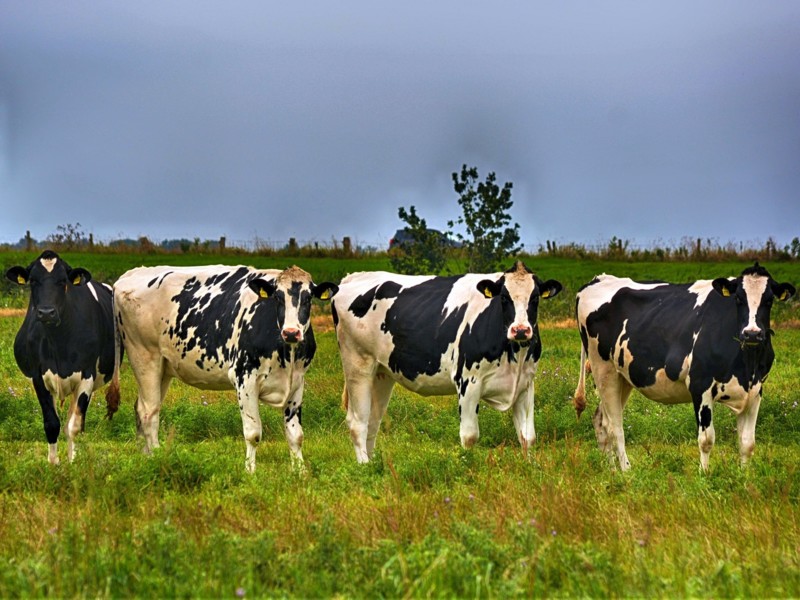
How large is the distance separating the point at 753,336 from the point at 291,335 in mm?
5016

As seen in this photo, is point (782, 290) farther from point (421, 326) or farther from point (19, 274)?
point (19, 274)

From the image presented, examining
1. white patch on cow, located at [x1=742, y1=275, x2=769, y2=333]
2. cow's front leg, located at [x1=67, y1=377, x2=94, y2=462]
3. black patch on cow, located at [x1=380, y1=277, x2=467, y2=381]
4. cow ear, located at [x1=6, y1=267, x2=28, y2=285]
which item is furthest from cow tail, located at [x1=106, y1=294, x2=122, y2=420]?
white patch on cow, located at [x1=742, y1=275, x2=769, y2=333]

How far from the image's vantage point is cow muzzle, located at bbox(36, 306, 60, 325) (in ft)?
41.3

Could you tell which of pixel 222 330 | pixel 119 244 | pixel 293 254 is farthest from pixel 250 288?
pixel 119 244

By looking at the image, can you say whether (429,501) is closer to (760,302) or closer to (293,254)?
(760,302)

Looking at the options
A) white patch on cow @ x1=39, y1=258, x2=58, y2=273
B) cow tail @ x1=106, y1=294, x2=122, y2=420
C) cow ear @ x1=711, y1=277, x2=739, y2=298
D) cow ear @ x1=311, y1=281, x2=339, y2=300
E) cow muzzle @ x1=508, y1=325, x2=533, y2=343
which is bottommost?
cow tail @ x1=106, y1=294, x2=122, y2=420

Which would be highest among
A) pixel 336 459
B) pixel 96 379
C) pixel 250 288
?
pixel 250 288

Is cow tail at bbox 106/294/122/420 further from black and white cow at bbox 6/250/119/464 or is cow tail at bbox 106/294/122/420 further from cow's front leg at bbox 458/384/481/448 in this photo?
cow's front leg at bbox 458/384/481/448

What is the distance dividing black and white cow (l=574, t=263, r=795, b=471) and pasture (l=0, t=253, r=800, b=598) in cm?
67

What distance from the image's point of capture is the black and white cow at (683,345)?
39.3ft

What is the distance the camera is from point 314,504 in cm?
858

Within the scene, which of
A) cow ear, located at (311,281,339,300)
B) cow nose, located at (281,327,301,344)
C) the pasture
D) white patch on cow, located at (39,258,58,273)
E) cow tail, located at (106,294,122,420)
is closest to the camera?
the pasture

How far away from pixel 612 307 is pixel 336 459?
3.95m

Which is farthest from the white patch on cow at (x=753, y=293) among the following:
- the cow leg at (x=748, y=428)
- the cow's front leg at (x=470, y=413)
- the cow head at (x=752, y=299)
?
the cow's front leg at (x=470, y=413)
